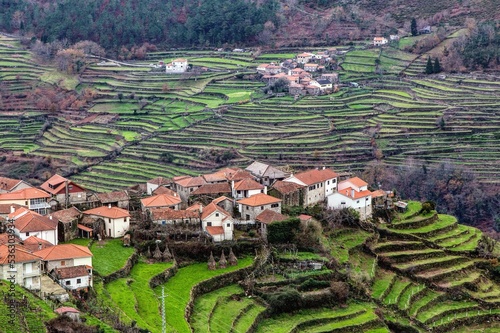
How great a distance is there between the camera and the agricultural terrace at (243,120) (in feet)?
223

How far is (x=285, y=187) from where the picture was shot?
143ft

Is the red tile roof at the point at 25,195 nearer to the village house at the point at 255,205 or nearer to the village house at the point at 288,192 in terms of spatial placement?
the village house at the point at 255,205

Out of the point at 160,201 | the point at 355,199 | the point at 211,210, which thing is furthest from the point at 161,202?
the point at 355,199

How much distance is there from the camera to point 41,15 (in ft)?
371

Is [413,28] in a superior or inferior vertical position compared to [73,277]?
superior

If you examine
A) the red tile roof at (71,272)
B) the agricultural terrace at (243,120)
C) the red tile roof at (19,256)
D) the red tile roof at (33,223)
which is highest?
the red tile roof at (19,256)

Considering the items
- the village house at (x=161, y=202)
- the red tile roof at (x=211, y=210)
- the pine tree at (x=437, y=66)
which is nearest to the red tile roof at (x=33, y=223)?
the village house at (x=161, y=202)

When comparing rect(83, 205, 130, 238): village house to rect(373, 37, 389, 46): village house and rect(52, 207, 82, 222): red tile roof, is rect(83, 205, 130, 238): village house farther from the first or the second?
rect(373, 37, 389, 46): village house

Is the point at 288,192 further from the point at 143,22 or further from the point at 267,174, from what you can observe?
the point at 143,22

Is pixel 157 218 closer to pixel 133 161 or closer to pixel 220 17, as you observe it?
pixel 133 161

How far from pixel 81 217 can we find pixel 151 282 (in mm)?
6547

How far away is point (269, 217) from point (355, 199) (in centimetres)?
613

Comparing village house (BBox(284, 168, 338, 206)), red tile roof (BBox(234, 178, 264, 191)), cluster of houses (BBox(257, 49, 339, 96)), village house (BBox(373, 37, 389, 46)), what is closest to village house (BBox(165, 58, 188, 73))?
cluster of houses (BBox(257, 49, 339, 96))

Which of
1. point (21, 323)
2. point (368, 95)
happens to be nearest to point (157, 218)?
point (21, 323)
